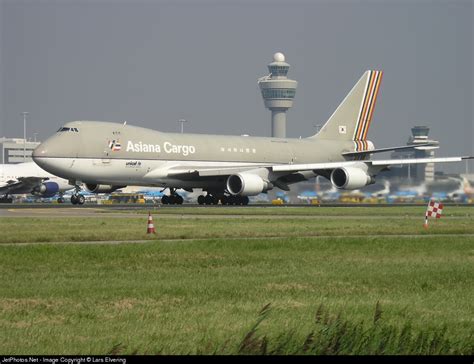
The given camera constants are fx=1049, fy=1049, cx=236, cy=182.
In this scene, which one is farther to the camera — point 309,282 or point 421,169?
point 421,169

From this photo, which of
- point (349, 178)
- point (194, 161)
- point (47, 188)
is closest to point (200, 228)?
point (349, 178)

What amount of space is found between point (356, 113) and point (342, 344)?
6962 cm

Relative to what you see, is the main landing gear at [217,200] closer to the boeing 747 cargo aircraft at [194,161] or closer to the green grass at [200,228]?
Answer: the boeing 747 cargo aircraft at [194,161]

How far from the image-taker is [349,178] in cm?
6681

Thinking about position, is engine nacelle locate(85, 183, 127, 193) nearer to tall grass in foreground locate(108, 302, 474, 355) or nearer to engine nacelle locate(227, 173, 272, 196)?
engine nacelle locate(227, 173, 272, 196)

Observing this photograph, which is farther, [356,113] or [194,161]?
[356,113]

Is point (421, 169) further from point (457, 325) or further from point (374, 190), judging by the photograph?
point (457, 325)

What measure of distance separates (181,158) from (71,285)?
1889 inches

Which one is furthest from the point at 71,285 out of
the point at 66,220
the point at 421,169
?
the point at 421,169

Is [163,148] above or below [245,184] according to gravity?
above

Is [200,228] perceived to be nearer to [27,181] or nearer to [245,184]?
[245,184]

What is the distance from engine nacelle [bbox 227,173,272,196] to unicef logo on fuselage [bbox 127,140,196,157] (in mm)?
3711

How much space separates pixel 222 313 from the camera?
670 inches

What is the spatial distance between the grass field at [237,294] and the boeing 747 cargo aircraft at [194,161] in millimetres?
29111
